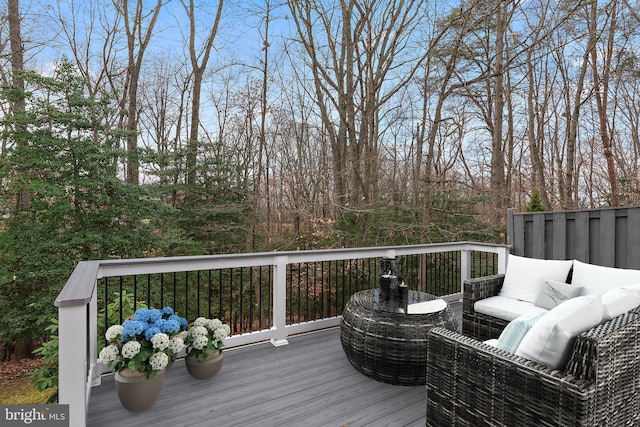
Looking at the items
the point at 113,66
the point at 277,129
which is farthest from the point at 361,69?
the point at 113,66

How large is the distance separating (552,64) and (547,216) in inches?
336

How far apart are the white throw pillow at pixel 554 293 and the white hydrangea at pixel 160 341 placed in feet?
10.1

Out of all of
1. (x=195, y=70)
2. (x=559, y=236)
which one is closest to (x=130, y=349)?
(x=559, y=236)

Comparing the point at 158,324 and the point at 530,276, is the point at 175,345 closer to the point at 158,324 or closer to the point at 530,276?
the point at 158,324

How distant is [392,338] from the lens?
7.94ft

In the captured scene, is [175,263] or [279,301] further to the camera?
[279,301]

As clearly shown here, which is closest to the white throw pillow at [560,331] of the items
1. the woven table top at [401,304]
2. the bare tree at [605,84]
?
the woven table top at [401,304]

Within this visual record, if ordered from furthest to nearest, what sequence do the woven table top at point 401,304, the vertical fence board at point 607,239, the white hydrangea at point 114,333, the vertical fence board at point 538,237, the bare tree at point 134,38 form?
the bare tree at point 134,38, the vertical fence board at point 538,237, the vertical fence board at point 607,239, the woven table top at point 401,304, the white hydrangea at point 114,333

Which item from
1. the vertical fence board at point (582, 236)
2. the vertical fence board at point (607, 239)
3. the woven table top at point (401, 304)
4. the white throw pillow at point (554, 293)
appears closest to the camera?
the woven table top at point (401, 304)

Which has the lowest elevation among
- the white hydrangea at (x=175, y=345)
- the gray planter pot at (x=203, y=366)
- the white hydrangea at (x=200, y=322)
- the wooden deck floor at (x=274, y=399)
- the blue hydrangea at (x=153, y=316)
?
the wooden deck floor at (x=274, y=399)

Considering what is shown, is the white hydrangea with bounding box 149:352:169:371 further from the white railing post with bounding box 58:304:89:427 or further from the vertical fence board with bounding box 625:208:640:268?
the vertical fence board with bounding box 625:208:640:268

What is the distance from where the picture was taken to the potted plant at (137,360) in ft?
6.82

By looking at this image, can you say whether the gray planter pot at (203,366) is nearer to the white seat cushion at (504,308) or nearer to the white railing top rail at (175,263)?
the white railing top rail at (175,263)

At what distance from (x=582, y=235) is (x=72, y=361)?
15.3 ft
